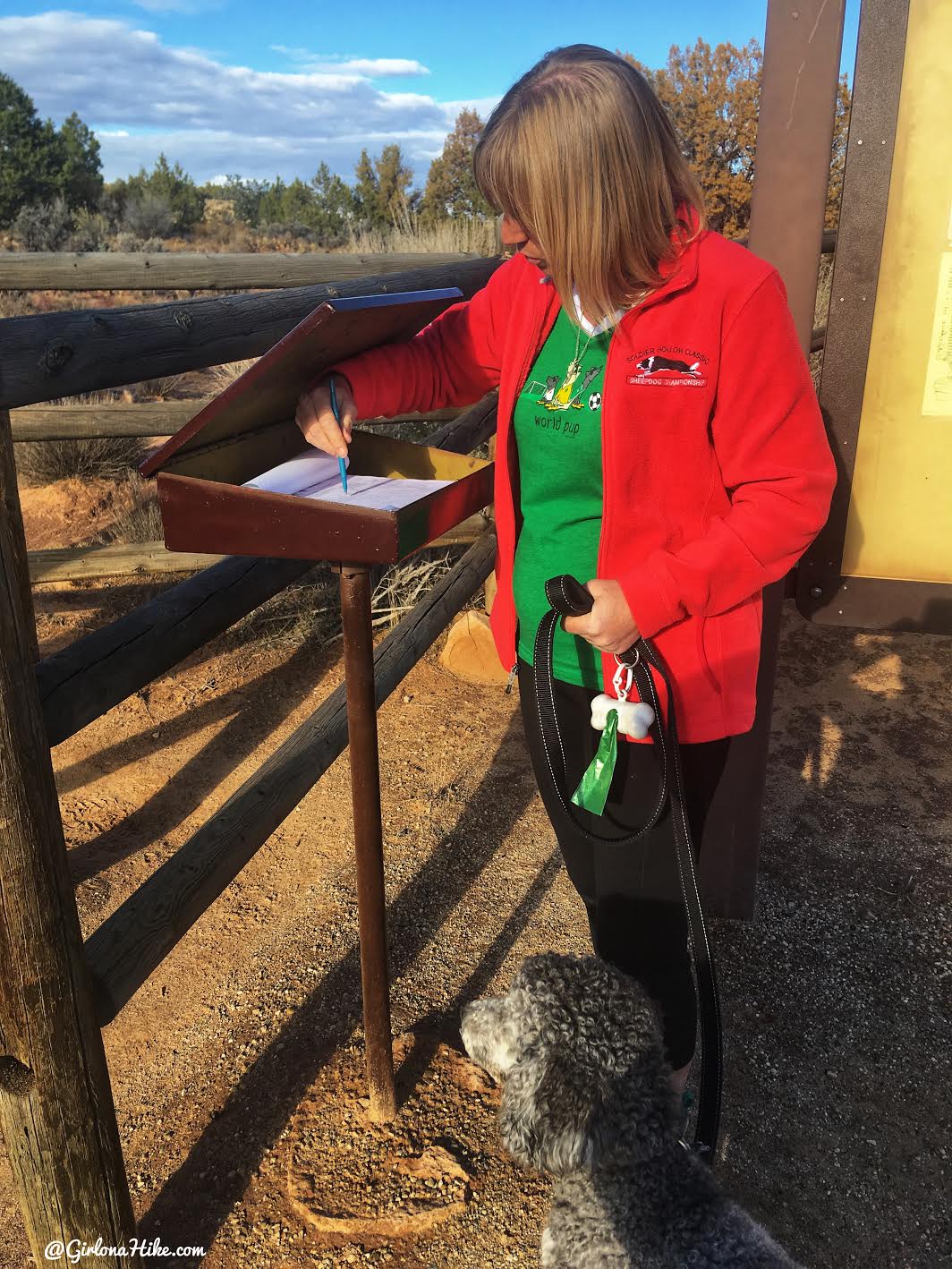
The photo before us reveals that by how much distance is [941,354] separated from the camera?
250cm

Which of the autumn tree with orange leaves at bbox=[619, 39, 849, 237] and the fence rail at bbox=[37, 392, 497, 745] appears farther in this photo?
the autumn tree with orange leaves at bbox=[619, 39, 849, 237]

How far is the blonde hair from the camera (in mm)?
1393

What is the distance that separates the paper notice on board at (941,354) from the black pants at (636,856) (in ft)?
4.60

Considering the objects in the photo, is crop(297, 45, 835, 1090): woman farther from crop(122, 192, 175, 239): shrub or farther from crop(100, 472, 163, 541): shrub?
crop(122, 192, 175, 239): shrub

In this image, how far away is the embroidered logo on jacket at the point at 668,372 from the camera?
4.90 ft

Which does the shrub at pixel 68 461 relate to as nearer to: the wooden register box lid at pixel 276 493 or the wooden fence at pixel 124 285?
the wooden fence at pixel 124 285

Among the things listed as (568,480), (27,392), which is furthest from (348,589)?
(27,392)

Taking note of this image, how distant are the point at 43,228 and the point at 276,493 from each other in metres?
17.8

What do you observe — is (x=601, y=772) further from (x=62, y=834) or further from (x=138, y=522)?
(x=138, y=522)

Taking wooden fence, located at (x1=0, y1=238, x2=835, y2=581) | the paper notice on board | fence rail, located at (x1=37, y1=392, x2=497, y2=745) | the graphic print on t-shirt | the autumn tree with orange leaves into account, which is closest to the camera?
the graphic print on t-shirt

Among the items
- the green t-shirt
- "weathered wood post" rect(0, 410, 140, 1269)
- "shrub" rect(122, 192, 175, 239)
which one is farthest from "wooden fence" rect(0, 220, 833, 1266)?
"shrub" rect(122, 192, 175, 239)

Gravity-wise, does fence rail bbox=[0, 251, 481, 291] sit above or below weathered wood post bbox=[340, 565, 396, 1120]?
above

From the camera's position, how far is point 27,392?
4.44 ft

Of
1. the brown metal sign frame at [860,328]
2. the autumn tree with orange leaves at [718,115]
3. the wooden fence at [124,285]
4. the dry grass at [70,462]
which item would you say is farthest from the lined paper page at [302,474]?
the autumn tree with orange leaves at [718,115]
